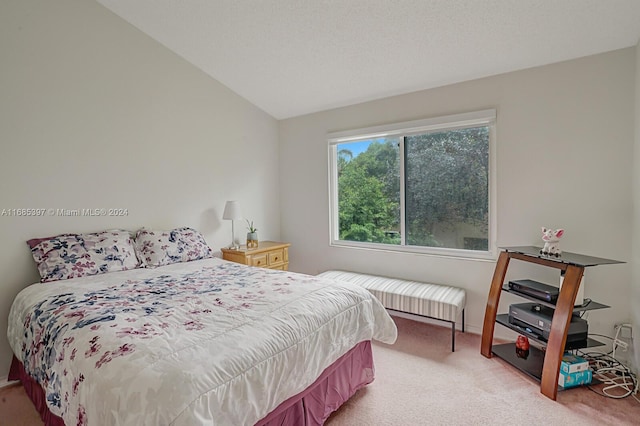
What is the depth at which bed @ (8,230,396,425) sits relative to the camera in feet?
3.56

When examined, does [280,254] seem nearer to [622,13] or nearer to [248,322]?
[248,322]

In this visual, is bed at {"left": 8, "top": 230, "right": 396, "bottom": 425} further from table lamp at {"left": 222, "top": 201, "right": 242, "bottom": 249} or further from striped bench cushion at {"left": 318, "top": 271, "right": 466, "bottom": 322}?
table lamp at {"left": 222, "top": 201, "right": 242, "bottom": 249}


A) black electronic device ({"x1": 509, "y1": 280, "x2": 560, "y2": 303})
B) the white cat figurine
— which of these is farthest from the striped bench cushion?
the white cat figurine

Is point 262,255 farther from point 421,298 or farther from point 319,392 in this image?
point 319,392

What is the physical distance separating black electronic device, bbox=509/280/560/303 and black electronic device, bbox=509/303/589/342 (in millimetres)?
137

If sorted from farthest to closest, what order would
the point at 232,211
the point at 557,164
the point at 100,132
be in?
1. the point at 232,211
2. the point at 100,132
3. the point at 557,164

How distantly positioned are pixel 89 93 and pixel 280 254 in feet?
7.88

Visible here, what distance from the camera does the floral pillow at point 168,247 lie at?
9.05ft

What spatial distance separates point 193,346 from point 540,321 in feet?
7.38

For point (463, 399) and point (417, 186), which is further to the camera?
point (417, 186)

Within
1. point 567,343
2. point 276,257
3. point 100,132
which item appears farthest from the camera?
point 276,257

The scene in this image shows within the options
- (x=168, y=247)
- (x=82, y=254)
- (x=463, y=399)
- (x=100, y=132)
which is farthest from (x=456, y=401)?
(x=100, y=132)

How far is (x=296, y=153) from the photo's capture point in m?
4.21

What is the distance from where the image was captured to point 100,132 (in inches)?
107
